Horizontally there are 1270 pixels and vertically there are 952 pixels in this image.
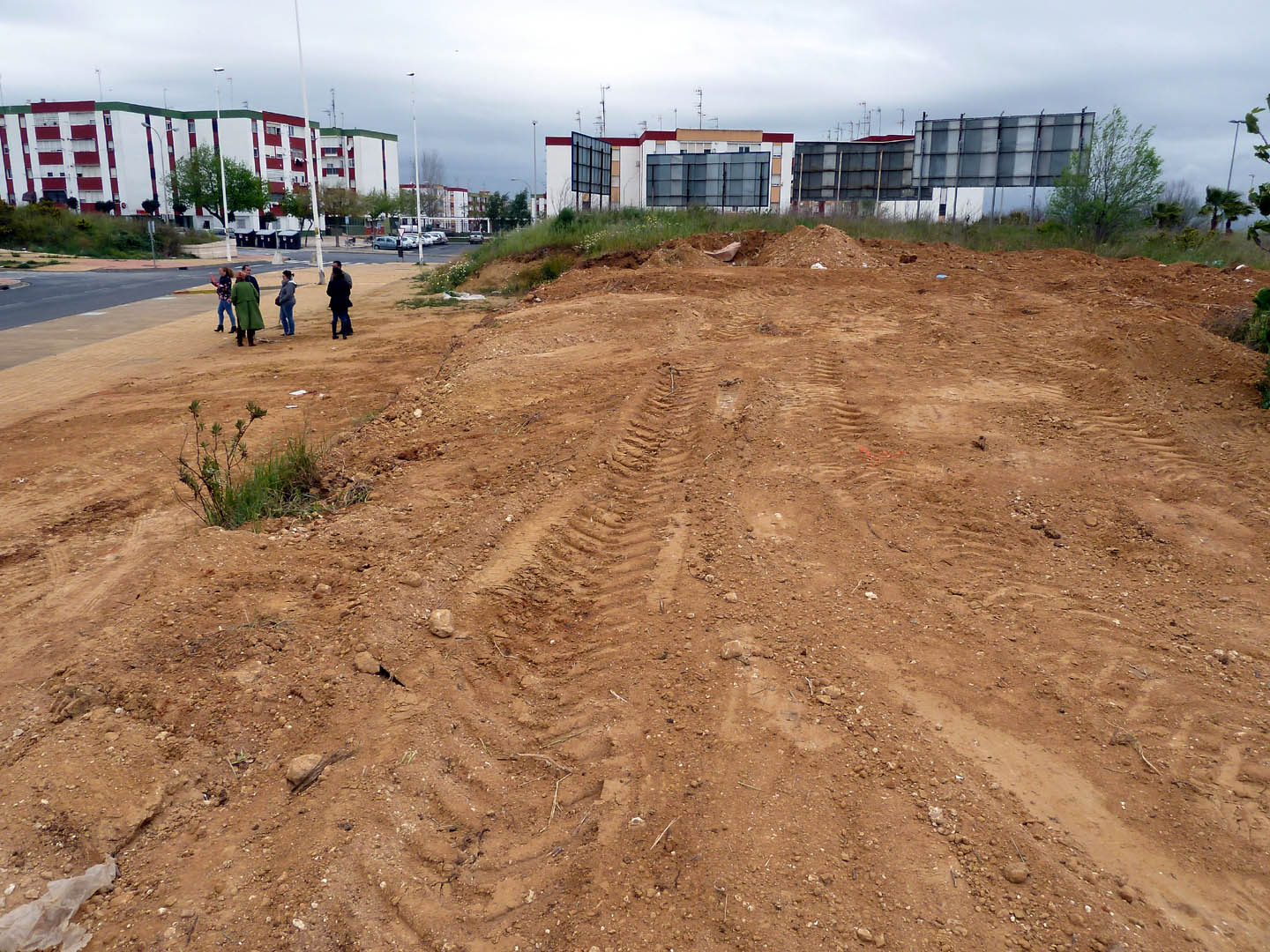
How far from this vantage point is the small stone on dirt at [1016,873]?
3.22m

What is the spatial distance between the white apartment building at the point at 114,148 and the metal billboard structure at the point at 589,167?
125ft

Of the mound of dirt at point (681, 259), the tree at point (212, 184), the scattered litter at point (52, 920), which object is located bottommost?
the scattered litter at point (52, 920)

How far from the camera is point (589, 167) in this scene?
41500 millimetres

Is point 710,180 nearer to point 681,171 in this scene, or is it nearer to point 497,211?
point 681,171

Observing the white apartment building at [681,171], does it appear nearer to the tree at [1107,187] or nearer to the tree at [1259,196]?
the tree at [1107,187]

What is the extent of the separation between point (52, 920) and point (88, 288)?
109 ft

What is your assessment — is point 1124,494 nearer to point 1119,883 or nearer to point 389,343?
point 1119,883

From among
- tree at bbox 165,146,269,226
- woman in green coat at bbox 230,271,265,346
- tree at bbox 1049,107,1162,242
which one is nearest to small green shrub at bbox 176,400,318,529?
woman in green coat at bbox 230,271,265,346

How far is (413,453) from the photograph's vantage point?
8.54 meters

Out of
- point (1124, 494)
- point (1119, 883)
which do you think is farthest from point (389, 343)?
point (1119, 883)

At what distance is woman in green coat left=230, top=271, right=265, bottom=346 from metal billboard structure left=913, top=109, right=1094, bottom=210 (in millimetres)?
30227

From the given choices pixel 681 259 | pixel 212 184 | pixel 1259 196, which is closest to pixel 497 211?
pixel 212 184

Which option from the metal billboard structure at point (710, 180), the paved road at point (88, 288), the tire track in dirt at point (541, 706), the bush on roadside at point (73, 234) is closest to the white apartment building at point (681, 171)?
the metal billboard structure at point (710, 180)

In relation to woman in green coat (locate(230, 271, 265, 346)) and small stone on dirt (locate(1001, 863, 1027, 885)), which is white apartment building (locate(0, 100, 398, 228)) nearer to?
woman in green coat (locate(230, 271, 265, 346))
